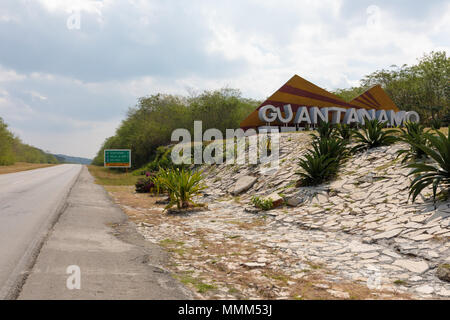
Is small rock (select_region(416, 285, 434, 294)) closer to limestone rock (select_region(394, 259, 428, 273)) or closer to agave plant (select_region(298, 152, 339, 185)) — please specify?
limestone rock (select_region(394, 259, 428, 273))

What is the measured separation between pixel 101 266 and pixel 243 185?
897 cm

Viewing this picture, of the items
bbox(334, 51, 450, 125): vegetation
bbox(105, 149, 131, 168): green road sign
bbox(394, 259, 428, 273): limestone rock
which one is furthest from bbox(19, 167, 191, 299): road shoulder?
bbox(334, 51, 450, 125): vegetation

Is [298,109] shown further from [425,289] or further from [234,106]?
[425,289]

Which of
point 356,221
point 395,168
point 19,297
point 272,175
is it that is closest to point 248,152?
point 272,175

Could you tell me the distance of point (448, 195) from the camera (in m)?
6.40

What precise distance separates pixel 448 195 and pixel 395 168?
2.72 m

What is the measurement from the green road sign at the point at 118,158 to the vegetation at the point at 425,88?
3419 cm

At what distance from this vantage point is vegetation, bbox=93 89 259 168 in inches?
1372

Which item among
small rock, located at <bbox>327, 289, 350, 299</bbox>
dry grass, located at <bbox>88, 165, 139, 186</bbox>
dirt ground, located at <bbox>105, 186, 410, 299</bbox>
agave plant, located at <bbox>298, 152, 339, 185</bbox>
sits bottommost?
dirt ground, located at <bbox>105, 186, 410, 299</bbox>

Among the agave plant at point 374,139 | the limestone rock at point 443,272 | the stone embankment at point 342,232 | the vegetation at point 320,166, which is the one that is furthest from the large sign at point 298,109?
the limestone rock at point 443,272

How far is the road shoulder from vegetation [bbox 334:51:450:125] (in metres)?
39.3

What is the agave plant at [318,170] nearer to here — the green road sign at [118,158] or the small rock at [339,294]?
the small rock at [339,294]
